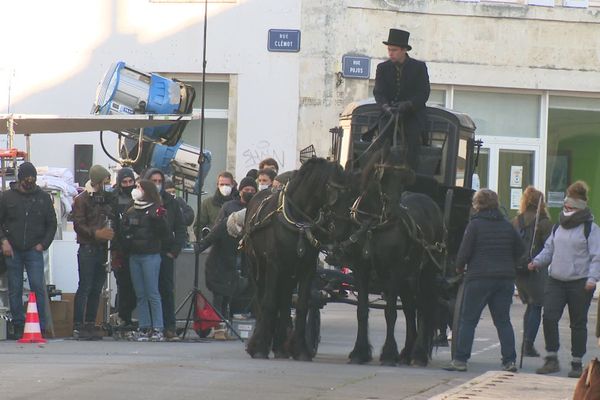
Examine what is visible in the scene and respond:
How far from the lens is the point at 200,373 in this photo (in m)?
13.9

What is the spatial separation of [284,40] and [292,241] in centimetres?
1280

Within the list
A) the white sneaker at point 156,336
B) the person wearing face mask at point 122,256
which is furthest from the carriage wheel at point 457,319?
the person wearing face mask at point 122,256

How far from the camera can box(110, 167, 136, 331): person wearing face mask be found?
61.6 feet

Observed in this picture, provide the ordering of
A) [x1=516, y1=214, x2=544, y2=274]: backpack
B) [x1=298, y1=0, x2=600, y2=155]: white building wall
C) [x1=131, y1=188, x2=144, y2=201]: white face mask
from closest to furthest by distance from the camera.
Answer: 1. [x1=516, y1=214, x2=544, y2=274]: backpack
2. [x1=131, y1=188, x2=144, y2=201]: white face mask
3. [x1=298, y1=0, x2=600, y2=155]: white building wall

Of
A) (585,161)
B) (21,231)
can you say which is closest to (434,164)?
(21,231)

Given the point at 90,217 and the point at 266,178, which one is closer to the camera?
the point at 90,217

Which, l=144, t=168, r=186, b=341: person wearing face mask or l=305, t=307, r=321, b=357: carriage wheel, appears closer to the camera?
l=305, t=307, r=321, b=357: carriage wheel

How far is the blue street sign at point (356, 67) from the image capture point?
28438 mm

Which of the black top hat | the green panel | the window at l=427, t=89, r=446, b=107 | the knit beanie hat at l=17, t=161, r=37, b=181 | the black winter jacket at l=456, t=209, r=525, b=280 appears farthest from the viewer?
the green panel

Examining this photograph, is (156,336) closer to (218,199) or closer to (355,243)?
(218,199)

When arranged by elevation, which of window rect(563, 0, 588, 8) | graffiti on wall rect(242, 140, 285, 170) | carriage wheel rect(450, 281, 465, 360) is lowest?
carriage wheel rect(450, 281, 465, 360)

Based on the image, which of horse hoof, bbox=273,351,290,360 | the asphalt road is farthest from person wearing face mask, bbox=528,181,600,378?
horse hoof, bbox=273,351,290,360

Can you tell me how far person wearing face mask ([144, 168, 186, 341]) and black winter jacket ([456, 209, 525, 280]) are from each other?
4168 millimetres

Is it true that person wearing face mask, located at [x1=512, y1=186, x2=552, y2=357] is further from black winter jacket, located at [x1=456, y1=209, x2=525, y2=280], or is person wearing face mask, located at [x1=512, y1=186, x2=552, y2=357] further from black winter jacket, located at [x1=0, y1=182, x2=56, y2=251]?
black winter jacket, located at [x1=0, y1=182, x2=56, y2=251]
